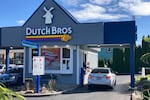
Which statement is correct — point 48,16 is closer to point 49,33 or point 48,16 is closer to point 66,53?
point 49,33

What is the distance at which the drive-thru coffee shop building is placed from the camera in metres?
27.1

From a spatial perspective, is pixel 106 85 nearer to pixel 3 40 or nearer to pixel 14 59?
pixel 3 40

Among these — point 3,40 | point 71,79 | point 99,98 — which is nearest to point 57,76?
point 71,79

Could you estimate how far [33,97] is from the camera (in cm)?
2175

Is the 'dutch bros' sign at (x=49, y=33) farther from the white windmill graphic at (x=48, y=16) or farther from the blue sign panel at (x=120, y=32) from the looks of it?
the blue sign panel at (x=120, y=32)

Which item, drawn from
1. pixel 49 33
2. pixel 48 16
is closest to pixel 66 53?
pixel 49 33

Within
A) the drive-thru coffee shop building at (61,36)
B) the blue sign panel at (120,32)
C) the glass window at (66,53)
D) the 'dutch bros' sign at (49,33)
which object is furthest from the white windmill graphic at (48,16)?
the blue sign panel at (120,32)

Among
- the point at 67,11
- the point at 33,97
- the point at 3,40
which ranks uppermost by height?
the point at 67,11

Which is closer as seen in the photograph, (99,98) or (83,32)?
(99,98)

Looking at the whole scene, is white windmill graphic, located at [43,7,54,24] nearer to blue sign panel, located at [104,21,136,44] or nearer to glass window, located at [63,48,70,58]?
glass window, located at [63,48,70,58]

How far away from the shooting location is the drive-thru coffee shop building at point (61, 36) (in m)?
27.1

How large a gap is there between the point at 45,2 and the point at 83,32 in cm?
462

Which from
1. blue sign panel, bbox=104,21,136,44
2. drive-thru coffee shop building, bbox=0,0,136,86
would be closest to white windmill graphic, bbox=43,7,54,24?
drive-thru coffee shop building, bbox=0,0,136,86

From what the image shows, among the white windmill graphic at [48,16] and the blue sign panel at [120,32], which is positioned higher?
the white windmill graphic at [48,16]
